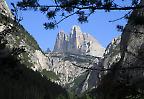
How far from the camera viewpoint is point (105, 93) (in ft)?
24.7

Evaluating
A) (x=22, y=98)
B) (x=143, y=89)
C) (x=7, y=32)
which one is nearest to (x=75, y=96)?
(x=22, y=98)

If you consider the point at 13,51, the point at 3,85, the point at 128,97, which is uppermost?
the point at 13,51

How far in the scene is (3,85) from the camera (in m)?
9.05

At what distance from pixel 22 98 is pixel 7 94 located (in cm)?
48

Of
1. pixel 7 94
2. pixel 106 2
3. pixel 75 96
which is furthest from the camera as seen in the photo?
pixel 75 96

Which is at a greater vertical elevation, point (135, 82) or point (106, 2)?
point (106, 2)

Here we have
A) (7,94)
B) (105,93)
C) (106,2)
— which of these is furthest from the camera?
(7,94)

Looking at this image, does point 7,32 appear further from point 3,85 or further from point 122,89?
point 122,89

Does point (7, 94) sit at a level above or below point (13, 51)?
below

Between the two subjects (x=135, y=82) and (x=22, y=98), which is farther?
(x=22, y=98)

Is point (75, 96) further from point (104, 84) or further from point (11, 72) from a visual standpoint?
point (104, 84)

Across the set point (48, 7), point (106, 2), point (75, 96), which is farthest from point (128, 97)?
point (75, 96)

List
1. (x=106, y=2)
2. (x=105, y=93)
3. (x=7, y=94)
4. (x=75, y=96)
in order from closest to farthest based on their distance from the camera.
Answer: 1. (x=106, y=2)
2. (x=105, y=93)
3. (x=7, y=94)
4. (x=75, y=96)

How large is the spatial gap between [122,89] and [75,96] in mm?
3179
